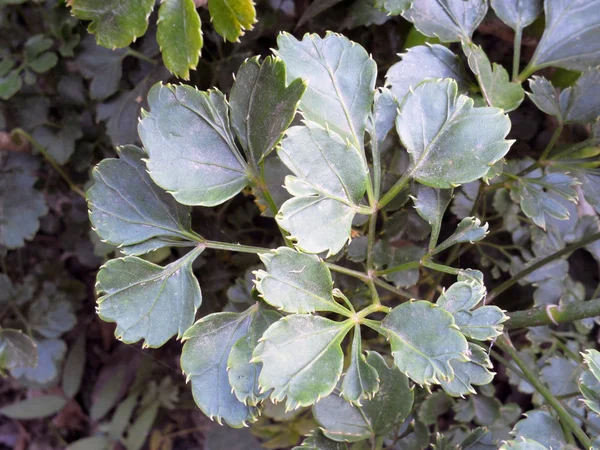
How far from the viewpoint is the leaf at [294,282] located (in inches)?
21.0

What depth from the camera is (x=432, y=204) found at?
2.14 ft

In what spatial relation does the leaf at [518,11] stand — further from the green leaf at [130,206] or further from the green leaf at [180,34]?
the green leaf at [130,206]

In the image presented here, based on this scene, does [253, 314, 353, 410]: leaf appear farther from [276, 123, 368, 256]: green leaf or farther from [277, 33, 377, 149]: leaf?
[277, 33, 377, 149]: leaf

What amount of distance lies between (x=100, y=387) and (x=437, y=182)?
1.46m

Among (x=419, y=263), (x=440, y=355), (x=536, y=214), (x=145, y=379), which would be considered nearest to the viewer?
(x=440, y=355)

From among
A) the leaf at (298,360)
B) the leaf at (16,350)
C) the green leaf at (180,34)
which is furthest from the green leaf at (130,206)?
the leaf at (16,350)

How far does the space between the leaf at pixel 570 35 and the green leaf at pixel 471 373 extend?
49 centimetres

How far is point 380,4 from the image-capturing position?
0.72 m

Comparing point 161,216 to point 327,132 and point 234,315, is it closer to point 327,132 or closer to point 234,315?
point 234,315

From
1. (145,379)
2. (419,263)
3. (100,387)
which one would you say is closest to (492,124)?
(419,263)

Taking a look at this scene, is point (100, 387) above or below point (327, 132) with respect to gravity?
below

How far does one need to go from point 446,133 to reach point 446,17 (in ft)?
0.87

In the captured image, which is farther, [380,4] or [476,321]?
[380,4]

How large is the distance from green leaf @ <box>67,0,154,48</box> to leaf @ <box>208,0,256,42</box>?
0.09 metres
